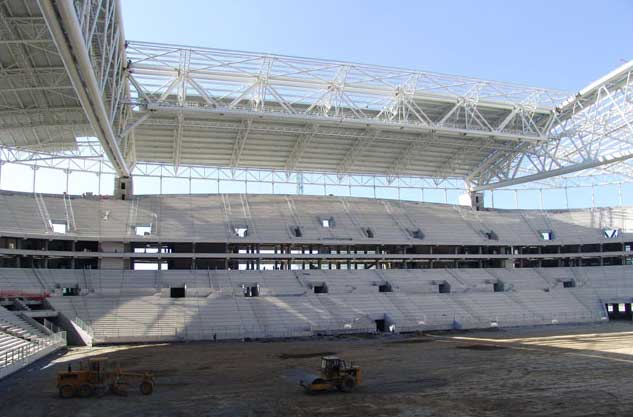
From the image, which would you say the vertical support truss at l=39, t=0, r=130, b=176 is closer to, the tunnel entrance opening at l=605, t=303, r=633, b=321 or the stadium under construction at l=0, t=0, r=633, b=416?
the stadium under construction at l=0, t=0, r=633, b=416

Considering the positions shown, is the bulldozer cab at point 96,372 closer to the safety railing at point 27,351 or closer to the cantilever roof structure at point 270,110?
the safety railing at point 27,351

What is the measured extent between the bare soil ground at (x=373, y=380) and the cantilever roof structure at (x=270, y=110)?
42.8ft

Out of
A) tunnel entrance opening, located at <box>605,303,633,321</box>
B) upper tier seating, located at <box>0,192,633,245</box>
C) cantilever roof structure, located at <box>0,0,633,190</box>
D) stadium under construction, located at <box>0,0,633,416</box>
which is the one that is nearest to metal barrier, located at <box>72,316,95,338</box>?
stadium under construction, located at <box>0,0,633,416</box>

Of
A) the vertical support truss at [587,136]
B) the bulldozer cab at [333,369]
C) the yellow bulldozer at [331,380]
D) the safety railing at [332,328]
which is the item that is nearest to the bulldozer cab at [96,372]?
the yellow bulldozer at [331,380]

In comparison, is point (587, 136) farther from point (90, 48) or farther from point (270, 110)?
point (90, 48)

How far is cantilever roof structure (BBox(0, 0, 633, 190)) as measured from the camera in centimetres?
3091

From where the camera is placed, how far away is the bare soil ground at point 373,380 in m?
16.4

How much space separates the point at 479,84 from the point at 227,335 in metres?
27.2

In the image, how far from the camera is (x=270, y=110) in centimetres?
4159

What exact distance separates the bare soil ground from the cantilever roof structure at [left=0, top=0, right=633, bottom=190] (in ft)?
42.8

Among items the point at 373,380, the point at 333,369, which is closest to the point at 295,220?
the point at 373,380

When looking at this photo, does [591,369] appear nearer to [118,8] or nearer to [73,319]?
[118,8]

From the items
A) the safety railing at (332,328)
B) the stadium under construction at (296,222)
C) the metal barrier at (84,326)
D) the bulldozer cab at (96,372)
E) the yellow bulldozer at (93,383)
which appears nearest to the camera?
the yellow bulldozer at (93,383)

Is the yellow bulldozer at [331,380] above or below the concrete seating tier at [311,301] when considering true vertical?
below
